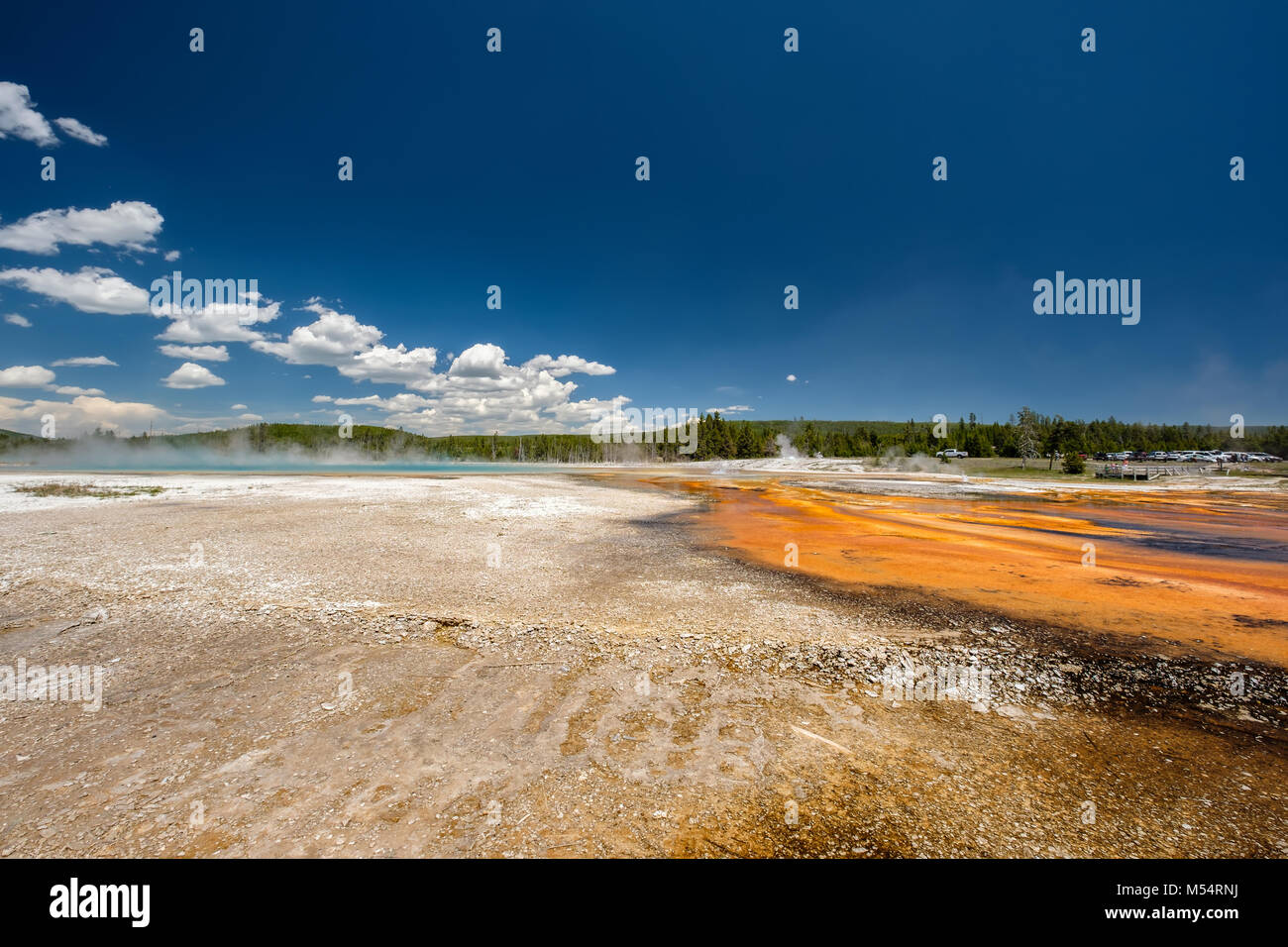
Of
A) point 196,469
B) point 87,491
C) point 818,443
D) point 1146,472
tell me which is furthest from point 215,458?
point 1146,472

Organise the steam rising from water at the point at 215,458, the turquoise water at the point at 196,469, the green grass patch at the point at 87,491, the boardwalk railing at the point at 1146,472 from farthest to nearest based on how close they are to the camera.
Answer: the steam rising from water at the point at 215,458
the turquoise water at the point at 196,469
the boardwalk railing at the point at 1146,472
the green grass patch at the point at 87,491

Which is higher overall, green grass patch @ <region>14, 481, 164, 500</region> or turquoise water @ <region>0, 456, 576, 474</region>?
turquoise water @ <region>0, 456, 576, 474</region>

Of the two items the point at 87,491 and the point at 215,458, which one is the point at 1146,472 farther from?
the point at 215,458

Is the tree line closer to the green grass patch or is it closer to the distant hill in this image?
the distant hill

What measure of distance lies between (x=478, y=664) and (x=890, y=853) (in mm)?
5234

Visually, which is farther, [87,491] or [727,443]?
[727,443]

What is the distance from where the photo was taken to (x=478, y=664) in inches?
261

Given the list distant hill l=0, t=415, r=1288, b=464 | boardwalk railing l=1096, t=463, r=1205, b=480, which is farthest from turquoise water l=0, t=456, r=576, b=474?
boardwalk railing l=1096, t=463, r=1205, b=480

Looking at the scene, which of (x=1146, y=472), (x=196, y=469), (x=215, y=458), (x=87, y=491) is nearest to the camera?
(x=87, y=491)

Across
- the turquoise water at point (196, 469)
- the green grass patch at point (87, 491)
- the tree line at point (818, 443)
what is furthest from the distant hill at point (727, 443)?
the green grass patch at point (87, 491)

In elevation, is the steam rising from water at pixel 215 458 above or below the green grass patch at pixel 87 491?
above

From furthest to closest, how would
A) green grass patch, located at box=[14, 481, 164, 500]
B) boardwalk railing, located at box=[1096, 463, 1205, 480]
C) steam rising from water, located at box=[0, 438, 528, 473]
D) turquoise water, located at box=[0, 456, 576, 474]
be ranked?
steam rising from water, located at box=[0, 438, 528, 473] < turquoise water, located at box=[0, 456, 576, 474] < boardwalk railing, located at box=[1096, 463, 1205, 480] < green grass patch, located at box=[14, 481, 164, 500]

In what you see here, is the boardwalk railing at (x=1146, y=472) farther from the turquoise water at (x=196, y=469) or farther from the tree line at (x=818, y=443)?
the turquoise water at (x=196, y=469)
